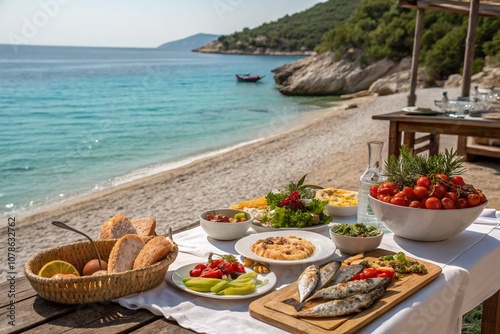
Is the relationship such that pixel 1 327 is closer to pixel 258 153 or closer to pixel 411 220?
pixel 411 220

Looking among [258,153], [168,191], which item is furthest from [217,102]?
[168,191]

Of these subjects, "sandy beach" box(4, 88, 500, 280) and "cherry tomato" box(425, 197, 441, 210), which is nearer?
"cherry tomato" box(425, 197, 441, 210)

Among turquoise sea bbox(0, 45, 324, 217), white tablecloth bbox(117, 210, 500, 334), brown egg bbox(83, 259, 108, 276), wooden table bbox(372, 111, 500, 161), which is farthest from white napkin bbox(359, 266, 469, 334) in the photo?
turquoise sea bbox(0, 45, 324, 217)

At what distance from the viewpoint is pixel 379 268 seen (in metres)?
1.75

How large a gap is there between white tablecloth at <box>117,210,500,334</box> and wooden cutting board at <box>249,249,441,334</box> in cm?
2

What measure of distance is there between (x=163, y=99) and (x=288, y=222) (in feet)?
128

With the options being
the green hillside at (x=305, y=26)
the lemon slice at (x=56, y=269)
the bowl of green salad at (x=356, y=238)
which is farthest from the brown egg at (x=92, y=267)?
the green hillside at (x=305, y=26)

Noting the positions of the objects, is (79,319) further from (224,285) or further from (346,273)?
(346,273)

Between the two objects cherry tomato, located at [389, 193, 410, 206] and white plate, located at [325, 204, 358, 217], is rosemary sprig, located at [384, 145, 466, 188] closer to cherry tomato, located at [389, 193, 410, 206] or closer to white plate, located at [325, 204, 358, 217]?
cherry tomato, located at [389, 193, 410, 206]

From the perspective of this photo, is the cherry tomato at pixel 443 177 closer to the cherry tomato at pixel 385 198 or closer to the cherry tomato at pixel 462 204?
the cherry tomato at pixel 462 204

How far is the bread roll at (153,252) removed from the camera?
5.75 feet

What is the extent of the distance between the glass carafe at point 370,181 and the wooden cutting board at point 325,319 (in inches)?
24.7

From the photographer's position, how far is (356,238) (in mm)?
2014

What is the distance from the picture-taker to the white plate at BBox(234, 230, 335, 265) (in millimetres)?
1893
